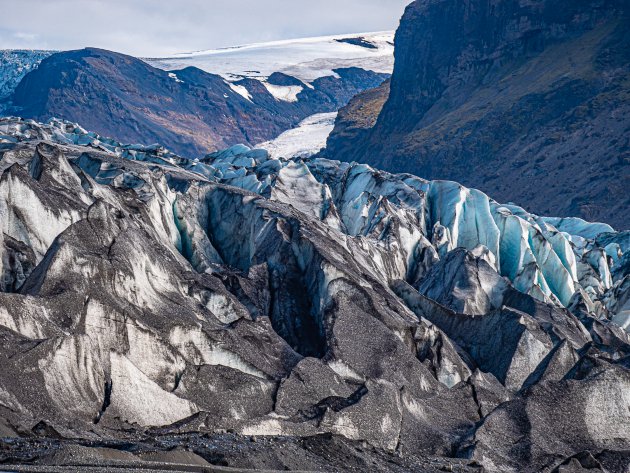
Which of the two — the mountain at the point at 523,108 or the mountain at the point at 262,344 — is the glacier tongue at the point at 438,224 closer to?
the mountain at the point at 262,344

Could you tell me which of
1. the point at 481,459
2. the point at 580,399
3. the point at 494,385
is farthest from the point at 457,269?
the point at 481,459

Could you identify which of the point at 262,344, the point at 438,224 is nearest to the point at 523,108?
the point at 438,224

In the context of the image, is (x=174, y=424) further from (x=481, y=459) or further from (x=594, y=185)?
(x=594, y=185)

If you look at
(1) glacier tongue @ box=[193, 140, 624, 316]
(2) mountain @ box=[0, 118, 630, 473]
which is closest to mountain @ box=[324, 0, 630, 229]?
(1) glacier tongue @ box=[193, 140, 624, 316]

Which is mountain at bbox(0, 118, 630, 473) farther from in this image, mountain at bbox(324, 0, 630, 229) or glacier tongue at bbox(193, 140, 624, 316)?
mountain at bbox(324, 0, 630, 229)

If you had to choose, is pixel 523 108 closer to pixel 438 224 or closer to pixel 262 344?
pixel 438 224
